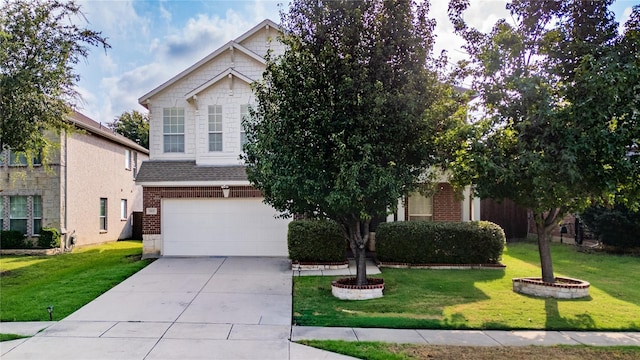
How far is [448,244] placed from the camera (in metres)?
13.2

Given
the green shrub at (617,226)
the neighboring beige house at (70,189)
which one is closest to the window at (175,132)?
the neighboring beige house at (70,189)

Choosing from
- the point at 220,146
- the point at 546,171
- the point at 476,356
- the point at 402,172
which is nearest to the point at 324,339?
the point at 476,356

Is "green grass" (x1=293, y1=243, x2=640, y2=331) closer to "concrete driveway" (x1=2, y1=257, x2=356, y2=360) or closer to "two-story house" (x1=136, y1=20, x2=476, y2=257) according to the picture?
"concrete driveway" (x1=2, y1=257, x2=356, y2=360)

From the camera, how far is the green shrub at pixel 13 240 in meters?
18.3

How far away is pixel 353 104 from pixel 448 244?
20.7 ft

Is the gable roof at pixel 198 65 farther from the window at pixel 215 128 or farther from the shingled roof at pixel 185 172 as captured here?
the shingled roof at pixel 185 172

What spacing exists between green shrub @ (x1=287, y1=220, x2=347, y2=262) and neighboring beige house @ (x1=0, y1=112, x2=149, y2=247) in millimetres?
9940

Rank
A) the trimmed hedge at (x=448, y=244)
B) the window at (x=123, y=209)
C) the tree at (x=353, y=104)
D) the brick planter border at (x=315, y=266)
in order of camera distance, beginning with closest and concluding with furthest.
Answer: the tree at (x=353, y=104) < the brick planter border at (x=315, y=266) < the trimmed hedge at (x=448, y=244) < the window at (x=123, y=209)

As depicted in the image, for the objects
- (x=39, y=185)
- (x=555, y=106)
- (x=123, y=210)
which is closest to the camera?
(x=555, y=106)

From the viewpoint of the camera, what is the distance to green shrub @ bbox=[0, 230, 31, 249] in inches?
720

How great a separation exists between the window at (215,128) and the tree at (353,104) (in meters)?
6.44

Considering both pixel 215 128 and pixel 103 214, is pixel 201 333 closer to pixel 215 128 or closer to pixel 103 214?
pixel 215 128

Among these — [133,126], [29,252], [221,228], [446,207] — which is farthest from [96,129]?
[133,126]

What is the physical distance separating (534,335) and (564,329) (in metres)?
0.70
